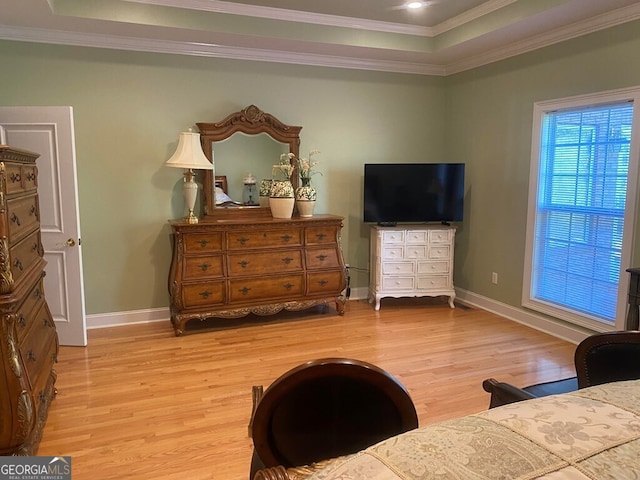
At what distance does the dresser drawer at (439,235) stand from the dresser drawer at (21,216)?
11.6ft

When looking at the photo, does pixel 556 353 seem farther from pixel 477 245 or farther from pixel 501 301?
pixel 477 245

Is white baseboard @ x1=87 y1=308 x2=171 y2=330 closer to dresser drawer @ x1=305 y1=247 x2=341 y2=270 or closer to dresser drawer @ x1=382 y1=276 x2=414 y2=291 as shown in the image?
dresser drawer @ x1=305 y1=247 x2=341 y2=270

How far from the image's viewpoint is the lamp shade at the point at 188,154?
403 cm

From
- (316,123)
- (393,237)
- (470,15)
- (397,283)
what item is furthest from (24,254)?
(470,15)

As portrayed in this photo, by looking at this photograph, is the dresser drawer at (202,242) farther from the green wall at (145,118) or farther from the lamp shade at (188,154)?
the lamp shade at (188,154)

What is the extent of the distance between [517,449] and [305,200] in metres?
3.96

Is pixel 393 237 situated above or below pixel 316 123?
below

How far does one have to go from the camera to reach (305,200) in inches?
182

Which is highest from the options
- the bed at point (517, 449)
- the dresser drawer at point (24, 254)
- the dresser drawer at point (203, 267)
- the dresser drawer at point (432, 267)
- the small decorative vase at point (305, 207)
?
the small decorative vase at point (305, 207)

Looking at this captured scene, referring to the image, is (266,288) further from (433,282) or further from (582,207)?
(582,207)

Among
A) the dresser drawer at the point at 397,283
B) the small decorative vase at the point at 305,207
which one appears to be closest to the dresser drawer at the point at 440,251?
the dresser drawer at the point at 397,283

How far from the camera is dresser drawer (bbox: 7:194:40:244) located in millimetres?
2180

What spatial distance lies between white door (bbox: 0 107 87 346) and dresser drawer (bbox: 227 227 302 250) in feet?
4.14

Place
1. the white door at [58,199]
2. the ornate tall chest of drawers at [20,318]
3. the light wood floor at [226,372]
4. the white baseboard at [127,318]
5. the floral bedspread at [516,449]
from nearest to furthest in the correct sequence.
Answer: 1. the floral bedspread at [516,449]
2. the ornate tall chest of drawers at [20,318]
3. the light wood floor at [226,372]
4. the white door at [58,199]
5. the white baseboard at [127,318]
